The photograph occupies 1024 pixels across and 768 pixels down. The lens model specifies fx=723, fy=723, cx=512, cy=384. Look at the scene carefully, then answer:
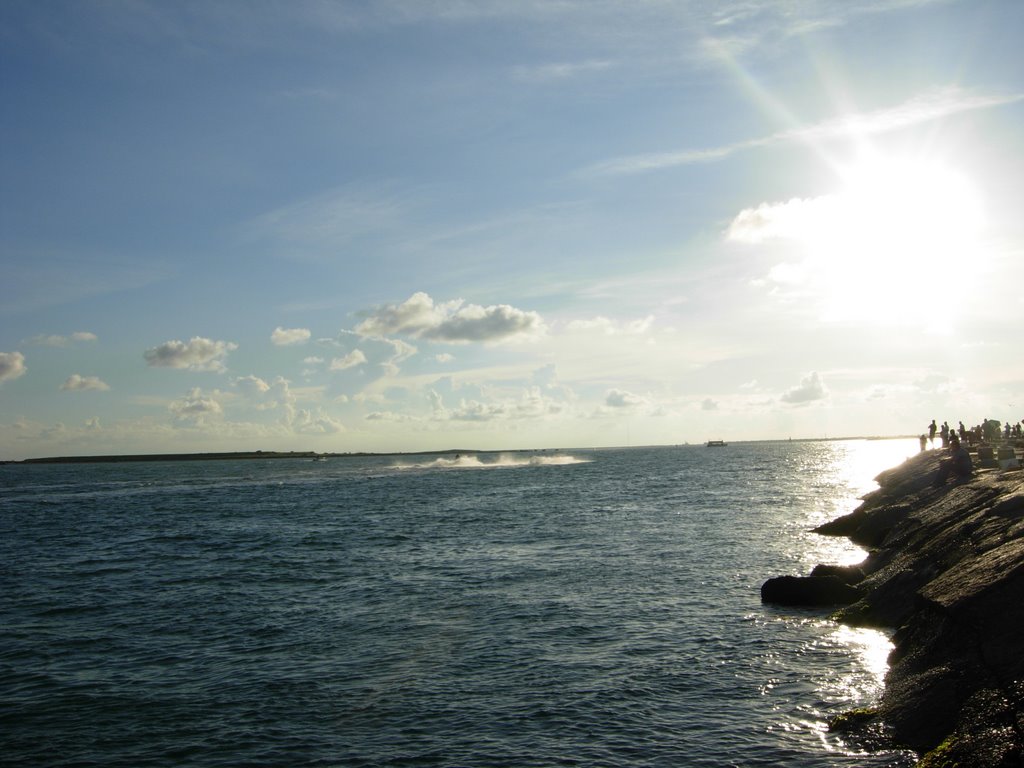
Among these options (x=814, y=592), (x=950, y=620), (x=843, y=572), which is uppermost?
(x=950, y=620)

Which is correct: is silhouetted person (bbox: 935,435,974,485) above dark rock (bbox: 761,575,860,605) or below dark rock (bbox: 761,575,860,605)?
above

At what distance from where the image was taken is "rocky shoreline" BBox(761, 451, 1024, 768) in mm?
12820

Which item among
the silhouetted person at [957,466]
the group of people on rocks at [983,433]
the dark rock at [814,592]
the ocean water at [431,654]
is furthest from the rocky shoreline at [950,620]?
the group of people on rocks at [983,433]

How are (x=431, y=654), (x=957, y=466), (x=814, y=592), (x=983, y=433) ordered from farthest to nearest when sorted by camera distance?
(x=983, y=433), (x=957, y=466), (x=814, y=592), (x=431, y=654)

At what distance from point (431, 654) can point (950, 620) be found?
545 inches

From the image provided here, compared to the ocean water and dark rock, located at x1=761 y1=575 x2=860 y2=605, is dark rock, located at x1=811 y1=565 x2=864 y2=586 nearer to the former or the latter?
dark rock, located at x1=761 y1=575 x2=860 y2=605

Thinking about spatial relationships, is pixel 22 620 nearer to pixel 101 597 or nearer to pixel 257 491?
pixel 101 597

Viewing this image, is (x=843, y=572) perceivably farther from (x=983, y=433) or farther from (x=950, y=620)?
(x=983, y=433)

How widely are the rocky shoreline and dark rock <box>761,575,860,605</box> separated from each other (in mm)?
36

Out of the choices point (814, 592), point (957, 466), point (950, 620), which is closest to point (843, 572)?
point (814, 592)

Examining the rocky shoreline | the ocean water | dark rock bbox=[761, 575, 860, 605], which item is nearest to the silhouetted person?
the ocean water

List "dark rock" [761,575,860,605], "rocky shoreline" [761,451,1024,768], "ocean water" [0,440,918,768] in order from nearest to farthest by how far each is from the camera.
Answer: "rocky shoreline" [761,451,1024,768] < "ocean water" [0,440,918,768] < "dark rock" [761,575,860,605]

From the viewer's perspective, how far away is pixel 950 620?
16344 mm

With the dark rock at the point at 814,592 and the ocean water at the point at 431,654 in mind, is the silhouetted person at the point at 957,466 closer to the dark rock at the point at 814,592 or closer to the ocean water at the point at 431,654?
the ocean water at the point at 431,654
